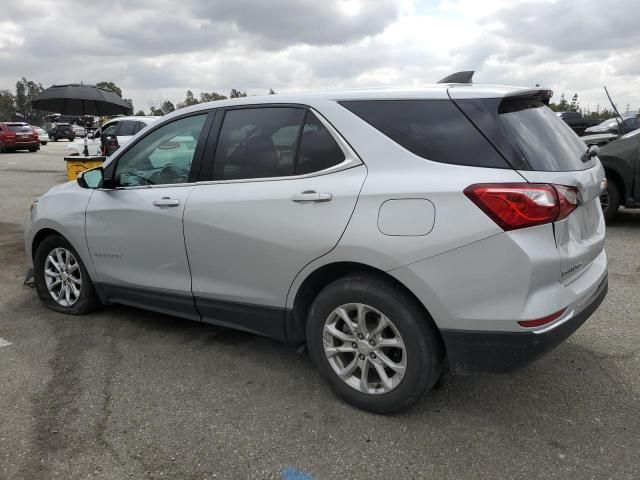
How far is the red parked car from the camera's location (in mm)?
27016

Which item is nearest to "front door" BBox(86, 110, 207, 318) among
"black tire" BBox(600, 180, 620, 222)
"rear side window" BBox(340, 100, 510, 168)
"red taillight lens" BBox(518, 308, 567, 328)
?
"rear side window" BBox(340, 100, 510, 168)

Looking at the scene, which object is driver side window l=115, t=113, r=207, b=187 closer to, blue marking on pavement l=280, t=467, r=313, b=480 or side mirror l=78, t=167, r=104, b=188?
side mirror l=78, t=167, r=104, b=188

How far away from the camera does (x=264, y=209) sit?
3.11m

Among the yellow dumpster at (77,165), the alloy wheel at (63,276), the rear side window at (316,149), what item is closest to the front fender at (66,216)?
the alloy wheel at (63,276)

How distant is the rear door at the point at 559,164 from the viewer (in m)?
2.58

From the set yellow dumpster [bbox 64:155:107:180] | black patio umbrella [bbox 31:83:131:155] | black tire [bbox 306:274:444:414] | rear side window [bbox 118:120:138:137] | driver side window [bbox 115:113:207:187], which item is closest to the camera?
black tire [bbox 306:274:444:414]

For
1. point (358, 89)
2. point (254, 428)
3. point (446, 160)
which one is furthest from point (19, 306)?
point (446, 160)

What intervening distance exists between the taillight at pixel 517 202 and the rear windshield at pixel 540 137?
153 mm

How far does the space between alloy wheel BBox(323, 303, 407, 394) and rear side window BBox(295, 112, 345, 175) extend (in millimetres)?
782

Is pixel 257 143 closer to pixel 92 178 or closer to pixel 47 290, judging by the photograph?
pixel 92 178

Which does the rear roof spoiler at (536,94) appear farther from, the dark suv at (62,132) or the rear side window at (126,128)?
the dark suv at (62,132)

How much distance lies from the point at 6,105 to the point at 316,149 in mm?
105420

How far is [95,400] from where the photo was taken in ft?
10.3

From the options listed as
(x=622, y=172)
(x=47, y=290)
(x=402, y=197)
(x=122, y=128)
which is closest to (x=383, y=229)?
(x=402, y=197)
